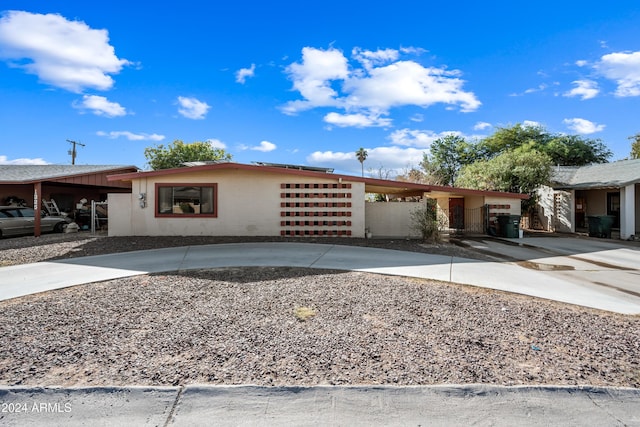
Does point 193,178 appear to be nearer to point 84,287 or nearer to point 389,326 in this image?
point 84,287

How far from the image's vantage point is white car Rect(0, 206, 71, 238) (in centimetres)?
1325

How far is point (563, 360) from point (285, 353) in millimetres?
2745

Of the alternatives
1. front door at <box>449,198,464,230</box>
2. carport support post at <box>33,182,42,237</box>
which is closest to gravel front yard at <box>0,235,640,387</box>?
carport support post at <box>33,182,42,237</box>

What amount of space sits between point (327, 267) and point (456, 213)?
40.7ft

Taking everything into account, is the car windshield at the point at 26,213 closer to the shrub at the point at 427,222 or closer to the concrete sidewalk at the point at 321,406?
the concrete sidewalk at the point at 321,406

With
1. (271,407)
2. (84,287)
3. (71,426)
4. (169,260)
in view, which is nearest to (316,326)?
(271,407)

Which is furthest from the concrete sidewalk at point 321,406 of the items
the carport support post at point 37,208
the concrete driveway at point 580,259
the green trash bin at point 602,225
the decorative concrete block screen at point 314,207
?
the green trash bin at point 602,225

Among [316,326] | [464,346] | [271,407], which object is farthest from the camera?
[316,326]

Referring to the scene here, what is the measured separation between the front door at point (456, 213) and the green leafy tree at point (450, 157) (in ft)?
45.9

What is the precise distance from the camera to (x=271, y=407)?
249cm

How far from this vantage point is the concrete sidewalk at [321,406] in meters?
2.35

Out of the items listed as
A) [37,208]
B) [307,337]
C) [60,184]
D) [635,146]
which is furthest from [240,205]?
[635,146]

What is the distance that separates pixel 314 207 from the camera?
41.5ft

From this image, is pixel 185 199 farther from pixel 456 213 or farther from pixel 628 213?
pixel 628 213
